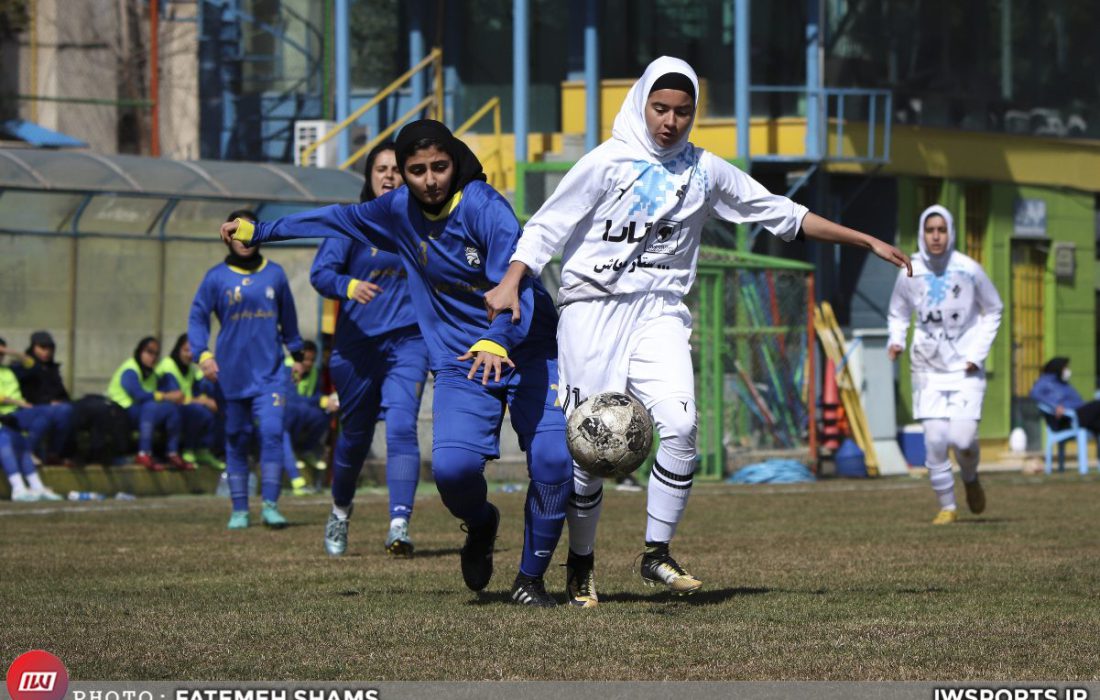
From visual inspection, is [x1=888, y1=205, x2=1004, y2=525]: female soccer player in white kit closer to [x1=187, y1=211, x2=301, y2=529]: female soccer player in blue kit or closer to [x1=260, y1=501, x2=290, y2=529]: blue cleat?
[x1=187, y1=211, x2=301, y2=529]: female soccer player in blue kit

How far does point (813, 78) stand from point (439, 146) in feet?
70.7

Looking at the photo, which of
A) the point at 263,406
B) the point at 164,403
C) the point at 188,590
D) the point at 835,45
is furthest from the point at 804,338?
the point at 188,590

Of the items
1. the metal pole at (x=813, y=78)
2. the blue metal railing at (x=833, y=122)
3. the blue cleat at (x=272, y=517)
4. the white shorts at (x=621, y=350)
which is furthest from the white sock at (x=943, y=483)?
the metal pole at (x=813, y=78)

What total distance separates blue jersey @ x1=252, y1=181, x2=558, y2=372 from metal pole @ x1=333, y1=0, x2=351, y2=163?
2150 centimetres

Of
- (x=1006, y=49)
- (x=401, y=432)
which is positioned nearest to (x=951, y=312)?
(x=401, y=432)

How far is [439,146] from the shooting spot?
8727mm

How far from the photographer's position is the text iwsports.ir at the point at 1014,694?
5980 millimetres

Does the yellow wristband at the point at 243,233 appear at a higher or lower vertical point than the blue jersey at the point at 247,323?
higher

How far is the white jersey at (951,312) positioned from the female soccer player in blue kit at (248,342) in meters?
4.37

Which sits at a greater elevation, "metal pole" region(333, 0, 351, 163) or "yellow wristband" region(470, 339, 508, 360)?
"metal pole" region(333, 0, 351, 163)

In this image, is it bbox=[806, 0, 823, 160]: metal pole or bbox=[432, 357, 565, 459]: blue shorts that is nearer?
bbox=[432, 357, 565, 459]: blue shorts

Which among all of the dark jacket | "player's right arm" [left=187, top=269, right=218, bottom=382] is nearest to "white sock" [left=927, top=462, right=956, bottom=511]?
"player's right arm" [left=187, top=269, right=218, bottom=382]

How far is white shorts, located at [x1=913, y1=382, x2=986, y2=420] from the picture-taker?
1538 cm

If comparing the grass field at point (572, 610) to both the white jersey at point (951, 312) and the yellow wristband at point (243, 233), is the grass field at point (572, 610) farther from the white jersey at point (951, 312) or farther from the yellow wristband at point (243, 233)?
the yellow wristband at point (243, 233)
